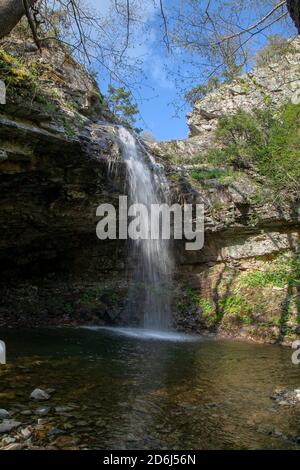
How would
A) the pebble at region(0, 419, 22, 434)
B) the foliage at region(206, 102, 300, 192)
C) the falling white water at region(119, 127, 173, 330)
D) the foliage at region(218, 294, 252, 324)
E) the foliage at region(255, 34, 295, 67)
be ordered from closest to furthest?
the pebble at region(0, 419, 22, 434) → the foliage at region(255, 34, 295, 67) → the foliage at region(218, 294, 252, 324) → the falling white water at region(119, 127, 173, 330) → the foliage at region(206, 102, 300, 192)

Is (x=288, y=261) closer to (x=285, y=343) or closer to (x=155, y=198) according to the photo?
(x=285, y=343)

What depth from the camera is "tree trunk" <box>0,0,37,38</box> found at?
3.00 metres

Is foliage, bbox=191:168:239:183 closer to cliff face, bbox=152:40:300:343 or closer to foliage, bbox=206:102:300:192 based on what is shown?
cliff face, bbox=152:40:300:343

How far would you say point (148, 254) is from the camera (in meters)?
11.9

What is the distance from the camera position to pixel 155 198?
445 inches

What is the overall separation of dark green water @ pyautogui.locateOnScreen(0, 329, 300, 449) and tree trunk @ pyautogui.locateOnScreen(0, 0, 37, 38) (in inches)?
130

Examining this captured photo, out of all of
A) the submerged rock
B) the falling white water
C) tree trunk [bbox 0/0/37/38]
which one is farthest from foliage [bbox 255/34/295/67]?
the falling white water

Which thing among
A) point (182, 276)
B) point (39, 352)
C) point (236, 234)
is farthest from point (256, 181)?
point (39, 352)

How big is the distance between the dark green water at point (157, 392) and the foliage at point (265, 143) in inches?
228

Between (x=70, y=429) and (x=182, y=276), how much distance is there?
909 cm

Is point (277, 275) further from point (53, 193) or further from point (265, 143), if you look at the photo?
point (53, 193)

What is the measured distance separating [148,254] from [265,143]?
5463mm

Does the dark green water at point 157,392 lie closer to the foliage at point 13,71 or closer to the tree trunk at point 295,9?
the tree trunk at point 295,9

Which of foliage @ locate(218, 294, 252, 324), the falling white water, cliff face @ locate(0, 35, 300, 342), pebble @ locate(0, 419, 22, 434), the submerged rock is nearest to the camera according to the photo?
pebble @ locate(0, 419, 22, 434)
